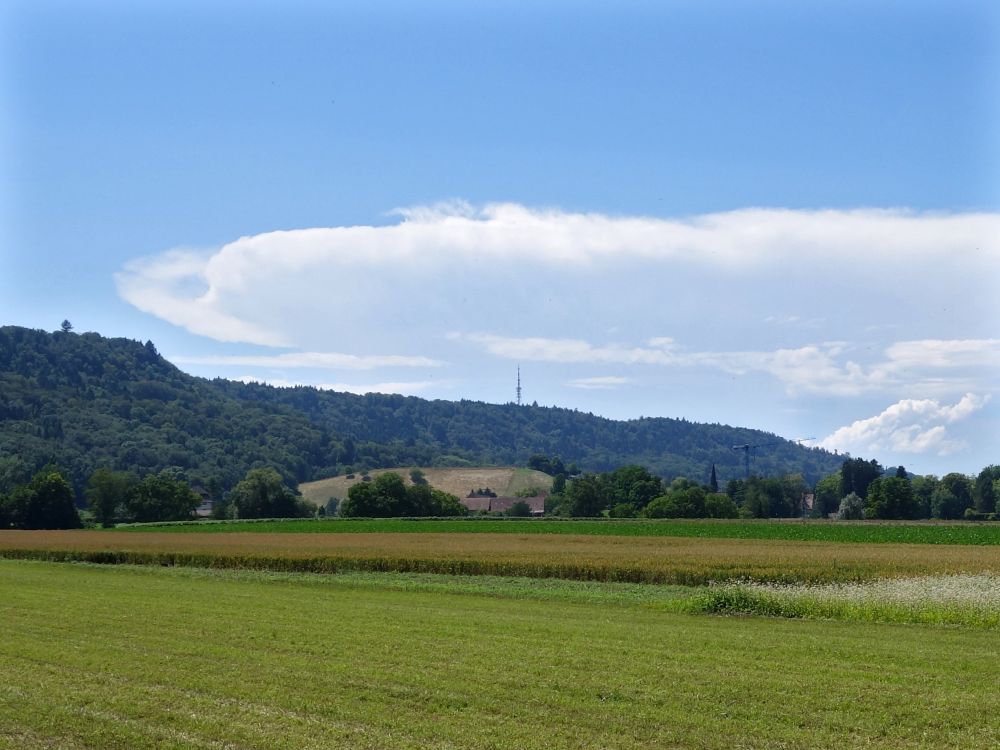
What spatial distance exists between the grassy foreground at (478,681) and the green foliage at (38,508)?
352 ft

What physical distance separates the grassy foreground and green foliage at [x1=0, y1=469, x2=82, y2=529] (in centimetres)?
10729

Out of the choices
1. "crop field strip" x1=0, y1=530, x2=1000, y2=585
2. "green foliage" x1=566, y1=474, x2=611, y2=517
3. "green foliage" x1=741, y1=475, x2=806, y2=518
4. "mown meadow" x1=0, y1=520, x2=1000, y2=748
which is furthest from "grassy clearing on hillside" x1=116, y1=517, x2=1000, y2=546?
"green foliage" x1=741, y1=475, x2=806, y2=518

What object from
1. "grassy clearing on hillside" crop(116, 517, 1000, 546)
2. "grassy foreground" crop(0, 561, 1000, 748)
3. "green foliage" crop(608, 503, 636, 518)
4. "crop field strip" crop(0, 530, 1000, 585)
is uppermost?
"grassy foreground" crop(0, 561, 1000, 748)

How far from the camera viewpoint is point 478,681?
15461 millimetres

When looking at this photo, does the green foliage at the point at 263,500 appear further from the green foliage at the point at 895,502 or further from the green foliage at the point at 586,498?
the green foliage at the point at 895,502

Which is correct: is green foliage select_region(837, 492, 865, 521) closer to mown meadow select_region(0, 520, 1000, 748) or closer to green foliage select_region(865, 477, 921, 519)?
green foliage select_region(865, 477, 921, 519)

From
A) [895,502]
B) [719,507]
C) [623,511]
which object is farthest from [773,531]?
[623,511]

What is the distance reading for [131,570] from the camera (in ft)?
169

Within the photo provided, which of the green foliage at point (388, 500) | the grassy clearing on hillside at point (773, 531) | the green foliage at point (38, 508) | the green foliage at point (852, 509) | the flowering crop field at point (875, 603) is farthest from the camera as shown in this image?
the green foliage at point (852, 509)

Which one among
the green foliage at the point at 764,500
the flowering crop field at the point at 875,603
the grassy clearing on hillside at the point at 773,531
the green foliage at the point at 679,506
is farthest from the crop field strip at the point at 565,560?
the green foliage at the point at 764,500

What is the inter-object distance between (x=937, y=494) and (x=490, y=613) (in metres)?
181

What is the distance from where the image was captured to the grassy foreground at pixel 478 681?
12484 mm

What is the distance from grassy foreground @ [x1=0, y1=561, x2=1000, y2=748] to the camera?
41.0ft

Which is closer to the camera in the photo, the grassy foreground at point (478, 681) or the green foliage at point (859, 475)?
the grassy foreground at point (478, 681)
